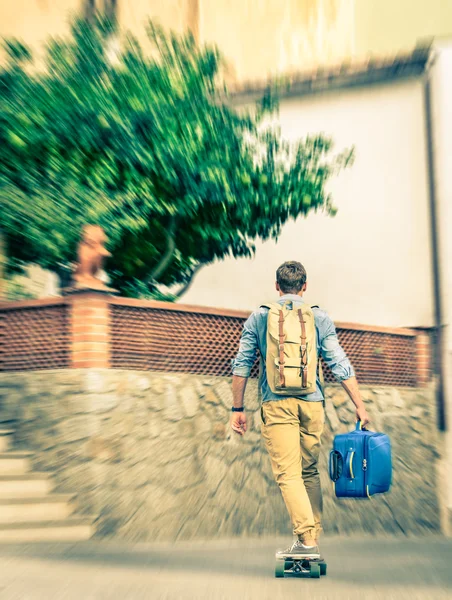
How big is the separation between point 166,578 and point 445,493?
4919mm

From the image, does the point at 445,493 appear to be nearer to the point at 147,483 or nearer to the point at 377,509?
the point at 377,509

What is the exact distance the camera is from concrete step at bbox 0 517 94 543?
641 centimetres

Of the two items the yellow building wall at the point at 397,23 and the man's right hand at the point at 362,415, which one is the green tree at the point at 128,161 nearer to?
the yellow building wall at the point at 397,23

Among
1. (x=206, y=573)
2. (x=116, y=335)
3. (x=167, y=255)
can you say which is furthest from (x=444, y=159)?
(x=206, y=573)

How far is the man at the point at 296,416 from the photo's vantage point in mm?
4766

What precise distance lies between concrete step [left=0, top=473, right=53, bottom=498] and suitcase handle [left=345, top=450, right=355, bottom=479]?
2.65 meters

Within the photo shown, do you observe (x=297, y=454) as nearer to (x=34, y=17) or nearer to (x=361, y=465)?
(x=361, y=465)

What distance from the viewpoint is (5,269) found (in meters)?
10.4

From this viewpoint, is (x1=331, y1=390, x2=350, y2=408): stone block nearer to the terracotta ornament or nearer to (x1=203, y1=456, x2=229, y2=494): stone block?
(x1=203, y1=456, x2=229, y2=494): stone block

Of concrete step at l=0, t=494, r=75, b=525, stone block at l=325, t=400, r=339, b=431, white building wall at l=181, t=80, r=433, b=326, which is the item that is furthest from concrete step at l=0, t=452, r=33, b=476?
white building wall at l=181, t=80, r=433, b=326

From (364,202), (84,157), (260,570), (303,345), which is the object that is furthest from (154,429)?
(364,202)

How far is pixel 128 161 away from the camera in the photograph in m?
9.39

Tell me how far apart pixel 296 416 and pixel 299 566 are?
831 millimetres

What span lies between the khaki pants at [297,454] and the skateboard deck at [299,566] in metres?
0.12
